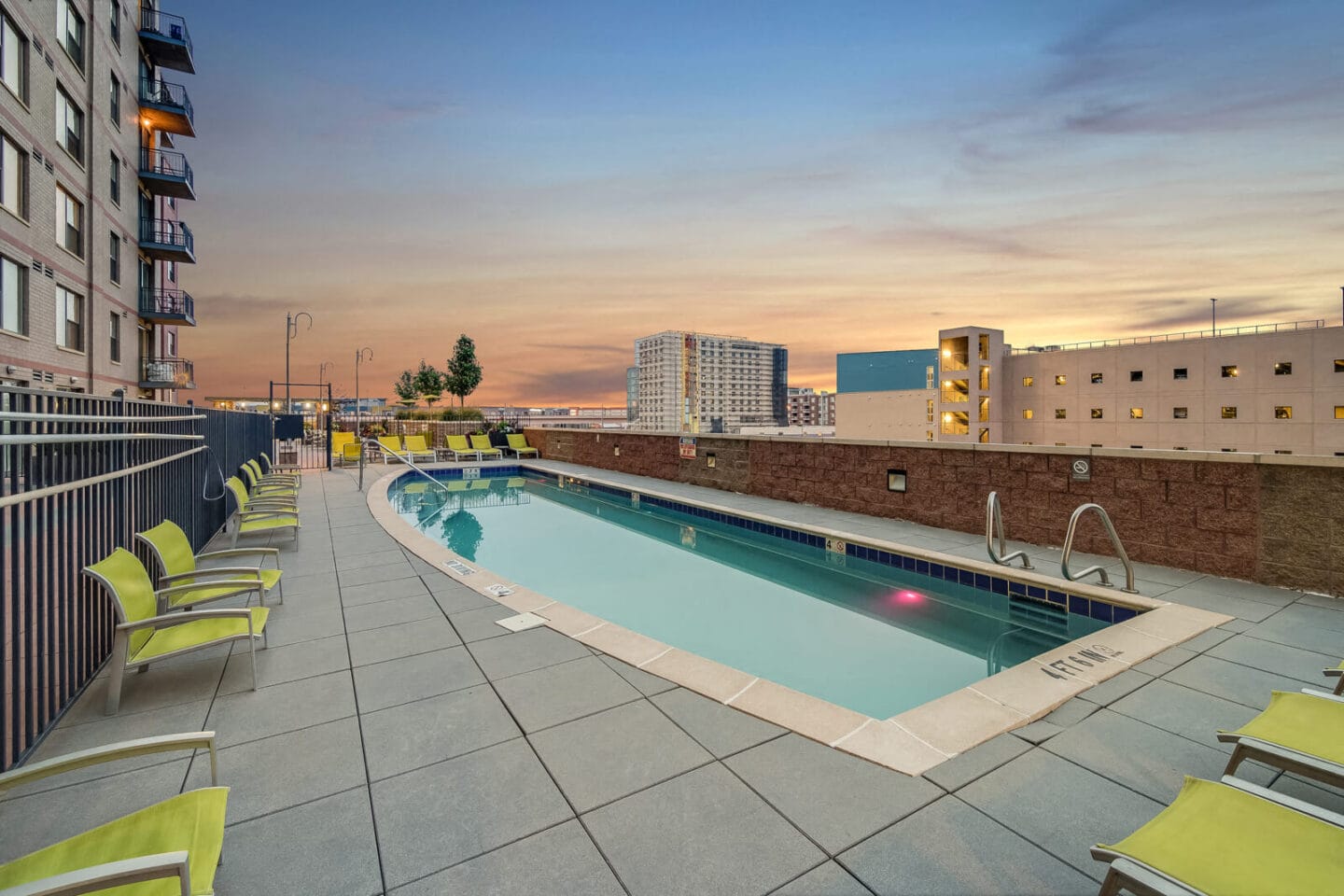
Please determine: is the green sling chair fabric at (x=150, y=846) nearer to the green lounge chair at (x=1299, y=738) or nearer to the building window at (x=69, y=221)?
the green lounge chair at (x=1299, y=738)

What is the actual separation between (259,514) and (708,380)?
141 m

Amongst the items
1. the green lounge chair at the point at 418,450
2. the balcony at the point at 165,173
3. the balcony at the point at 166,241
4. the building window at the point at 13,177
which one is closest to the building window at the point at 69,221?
the building window at the point at 13,177

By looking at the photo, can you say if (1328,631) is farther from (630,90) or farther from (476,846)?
(630,90)

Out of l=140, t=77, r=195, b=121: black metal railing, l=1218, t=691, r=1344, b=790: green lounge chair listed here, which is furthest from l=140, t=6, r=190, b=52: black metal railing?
l=1218, t=691, r=1344, b=790: green lounge chair

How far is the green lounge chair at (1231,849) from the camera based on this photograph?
1355mm

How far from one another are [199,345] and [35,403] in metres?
44.7

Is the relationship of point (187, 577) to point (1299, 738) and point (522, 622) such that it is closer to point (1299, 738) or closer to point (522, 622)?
point (522, 622)

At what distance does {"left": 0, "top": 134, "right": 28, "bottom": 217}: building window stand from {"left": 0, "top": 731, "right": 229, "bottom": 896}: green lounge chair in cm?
1729

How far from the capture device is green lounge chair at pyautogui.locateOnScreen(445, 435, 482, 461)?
19.0 m

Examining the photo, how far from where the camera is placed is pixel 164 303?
68.7 ft

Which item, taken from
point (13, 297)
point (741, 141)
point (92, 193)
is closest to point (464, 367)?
point (92, 193)

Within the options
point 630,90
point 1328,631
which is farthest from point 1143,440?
point 1328,631

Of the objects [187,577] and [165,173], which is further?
[165,173]

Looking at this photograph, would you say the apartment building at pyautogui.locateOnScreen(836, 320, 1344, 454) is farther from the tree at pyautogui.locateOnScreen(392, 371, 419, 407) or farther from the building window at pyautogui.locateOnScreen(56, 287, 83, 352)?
the tree at pyautogui.locateOnScreen(392, 371, 419, 407)
